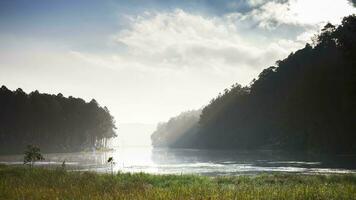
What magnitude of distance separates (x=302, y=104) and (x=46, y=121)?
8487 cm

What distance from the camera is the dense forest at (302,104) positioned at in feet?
301

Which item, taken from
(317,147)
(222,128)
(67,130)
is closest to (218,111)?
(222,128)

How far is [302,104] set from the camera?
100625mm

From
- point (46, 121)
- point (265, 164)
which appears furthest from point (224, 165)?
point (46, 121)

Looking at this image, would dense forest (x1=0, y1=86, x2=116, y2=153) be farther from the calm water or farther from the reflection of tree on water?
the reflection of tree on water

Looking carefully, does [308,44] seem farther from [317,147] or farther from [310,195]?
[310,195]

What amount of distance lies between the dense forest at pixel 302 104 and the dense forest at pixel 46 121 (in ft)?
176

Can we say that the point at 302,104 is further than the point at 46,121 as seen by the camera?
No

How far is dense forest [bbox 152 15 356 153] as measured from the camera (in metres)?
91.8

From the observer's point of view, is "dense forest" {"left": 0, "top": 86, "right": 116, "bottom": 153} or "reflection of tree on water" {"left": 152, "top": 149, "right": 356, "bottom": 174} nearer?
"reflection of tree on water" {"left": 152, "top": 149, "right": 356, "bottom": 174}

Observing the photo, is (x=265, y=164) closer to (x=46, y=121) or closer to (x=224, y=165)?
(x=224, y=165)

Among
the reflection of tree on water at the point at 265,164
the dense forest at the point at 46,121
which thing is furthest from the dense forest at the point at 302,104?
the dense forest at the point at 46,121

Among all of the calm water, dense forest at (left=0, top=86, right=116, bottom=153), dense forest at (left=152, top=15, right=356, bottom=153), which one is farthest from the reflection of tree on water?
dense forest at (left=0, top=86, right=116, bottom=153)

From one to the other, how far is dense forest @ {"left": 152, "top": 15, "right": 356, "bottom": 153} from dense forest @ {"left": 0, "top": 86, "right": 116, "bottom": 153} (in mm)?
53515
